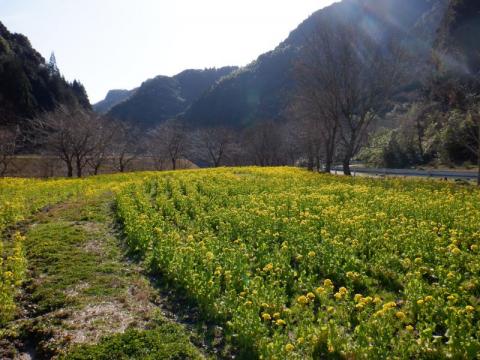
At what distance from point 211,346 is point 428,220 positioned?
7.87m

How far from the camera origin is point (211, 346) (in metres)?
6.74

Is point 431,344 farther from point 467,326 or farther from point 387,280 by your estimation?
point 387,280

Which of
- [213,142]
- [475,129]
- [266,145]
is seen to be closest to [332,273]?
[475,129]

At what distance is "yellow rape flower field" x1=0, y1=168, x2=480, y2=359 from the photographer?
5797 mm

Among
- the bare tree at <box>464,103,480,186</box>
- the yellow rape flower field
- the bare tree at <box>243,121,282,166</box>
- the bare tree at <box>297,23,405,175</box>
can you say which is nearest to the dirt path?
the yellow rape flower field

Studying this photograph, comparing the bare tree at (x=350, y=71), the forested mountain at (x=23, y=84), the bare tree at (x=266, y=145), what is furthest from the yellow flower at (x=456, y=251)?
the forested mountain at (x=23, y=84)

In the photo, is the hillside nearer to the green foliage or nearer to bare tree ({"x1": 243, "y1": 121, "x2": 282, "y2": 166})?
bare tree ({"x1": 243, "y1": 121, "x2": 282, "y2": 166})

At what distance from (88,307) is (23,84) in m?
103

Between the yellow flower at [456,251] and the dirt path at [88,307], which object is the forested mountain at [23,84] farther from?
the yellow flower at [456,251]

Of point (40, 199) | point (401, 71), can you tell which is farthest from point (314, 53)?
point (40, 199)

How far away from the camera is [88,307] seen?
8.27 metres

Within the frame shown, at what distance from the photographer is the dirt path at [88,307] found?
22.0 ft

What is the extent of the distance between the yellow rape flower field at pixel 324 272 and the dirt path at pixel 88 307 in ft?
1.80

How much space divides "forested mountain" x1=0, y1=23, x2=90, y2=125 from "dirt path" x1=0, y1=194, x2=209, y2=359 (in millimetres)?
80554
